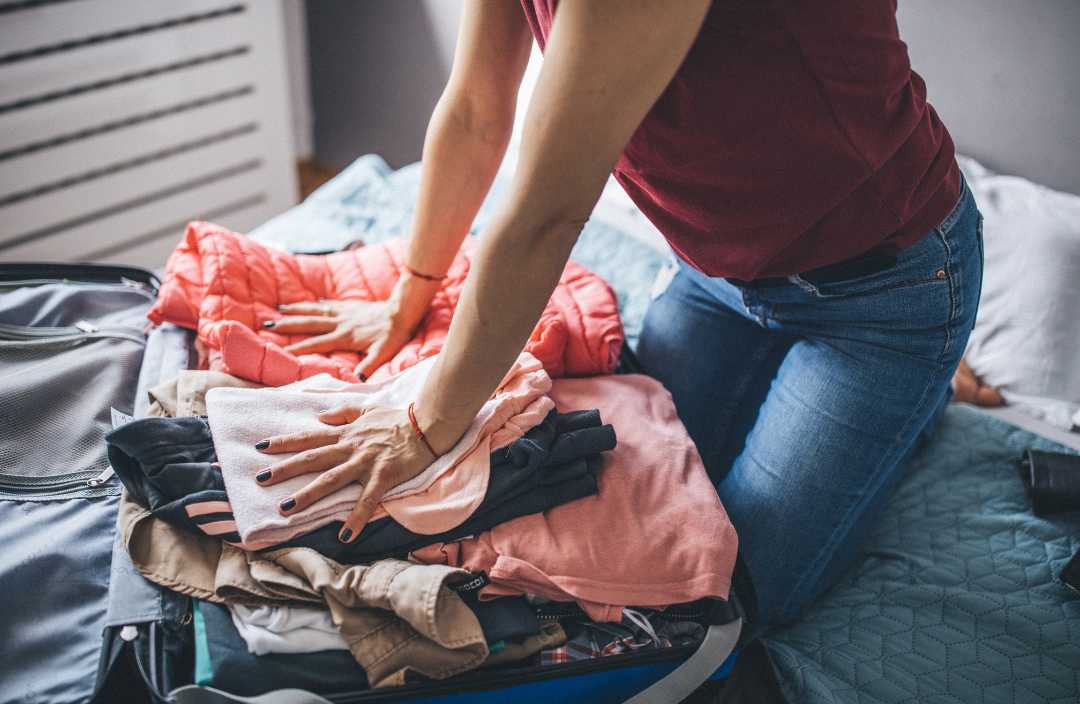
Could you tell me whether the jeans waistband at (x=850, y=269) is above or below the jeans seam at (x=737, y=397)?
above

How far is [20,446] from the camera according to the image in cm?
86

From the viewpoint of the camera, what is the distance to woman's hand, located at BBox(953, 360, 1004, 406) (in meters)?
1.38

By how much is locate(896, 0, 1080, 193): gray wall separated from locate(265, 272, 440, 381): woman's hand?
1.18 metres

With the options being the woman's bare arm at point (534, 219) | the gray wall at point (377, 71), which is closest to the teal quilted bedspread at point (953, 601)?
the woman's bare arm at point (534, 219)

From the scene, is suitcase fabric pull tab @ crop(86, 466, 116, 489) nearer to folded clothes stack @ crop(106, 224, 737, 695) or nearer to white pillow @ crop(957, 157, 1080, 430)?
folded clothes stack @ crop(106, 224, 737, 695)

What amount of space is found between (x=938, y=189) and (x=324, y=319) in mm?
849

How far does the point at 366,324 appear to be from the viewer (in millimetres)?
1062

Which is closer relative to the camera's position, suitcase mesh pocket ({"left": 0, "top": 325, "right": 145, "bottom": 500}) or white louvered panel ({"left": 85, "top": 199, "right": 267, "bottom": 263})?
suitcase mesh pocket ({"left": 0, "top": 325, "right": 145, "bottom": 500})

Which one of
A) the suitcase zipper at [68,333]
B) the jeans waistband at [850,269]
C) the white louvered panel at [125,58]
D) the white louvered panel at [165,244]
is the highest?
the white louvered panel at [125,58]

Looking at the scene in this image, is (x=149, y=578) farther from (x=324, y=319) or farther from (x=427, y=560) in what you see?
(x=324, y=319)

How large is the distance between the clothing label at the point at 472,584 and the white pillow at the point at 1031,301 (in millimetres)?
1145

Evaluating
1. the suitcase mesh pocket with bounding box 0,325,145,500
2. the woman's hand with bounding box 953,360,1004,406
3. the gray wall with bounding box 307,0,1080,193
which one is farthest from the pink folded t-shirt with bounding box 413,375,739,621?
the gray wall with bounding box 307,0,1080,193

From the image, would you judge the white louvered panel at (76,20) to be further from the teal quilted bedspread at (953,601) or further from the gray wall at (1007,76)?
the gray wall at (1007,76)

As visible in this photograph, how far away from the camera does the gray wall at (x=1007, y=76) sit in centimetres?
133
